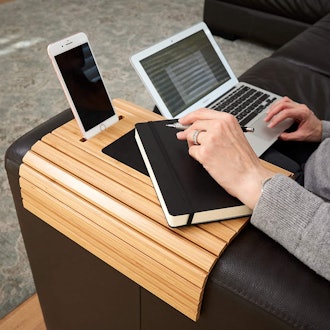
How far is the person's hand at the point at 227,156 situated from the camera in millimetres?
670

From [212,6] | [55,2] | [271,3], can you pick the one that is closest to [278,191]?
[271,3]

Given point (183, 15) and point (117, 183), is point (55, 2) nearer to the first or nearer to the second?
point (183, 15)

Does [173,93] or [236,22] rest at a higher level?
[173,93]

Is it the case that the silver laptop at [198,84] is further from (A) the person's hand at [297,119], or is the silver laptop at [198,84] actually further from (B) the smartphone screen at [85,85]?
(B) the smartphone screen at [85,85]

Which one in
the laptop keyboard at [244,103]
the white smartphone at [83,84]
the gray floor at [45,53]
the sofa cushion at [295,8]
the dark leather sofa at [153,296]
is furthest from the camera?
the sofa cushion at [295,8]

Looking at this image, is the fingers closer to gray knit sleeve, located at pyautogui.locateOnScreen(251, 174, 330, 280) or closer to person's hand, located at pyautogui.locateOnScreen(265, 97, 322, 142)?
person's hand, located at pyautogui.locateOnScreen(265, 97, 322, 142)

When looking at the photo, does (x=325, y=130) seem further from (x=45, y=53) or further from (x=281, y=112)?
Answer: (x=45, y=53)

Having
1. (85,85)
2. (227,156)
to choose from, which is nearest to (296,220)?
(227,156)

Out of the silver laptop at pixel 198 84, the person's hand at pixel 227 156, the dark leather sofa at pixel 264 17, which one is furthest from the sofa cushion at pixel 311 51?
the person's hand at pixel 227 156

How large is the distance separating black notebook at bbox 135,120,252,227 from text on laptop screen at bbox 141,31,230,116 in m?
0.27

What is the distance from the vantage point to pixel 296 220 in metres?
0.62

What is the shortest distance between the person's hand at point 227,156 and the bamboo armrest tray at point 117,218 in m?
0.06

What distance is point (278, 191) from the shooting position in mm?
636

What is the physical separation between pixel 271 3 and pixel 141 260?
237 centimetres
